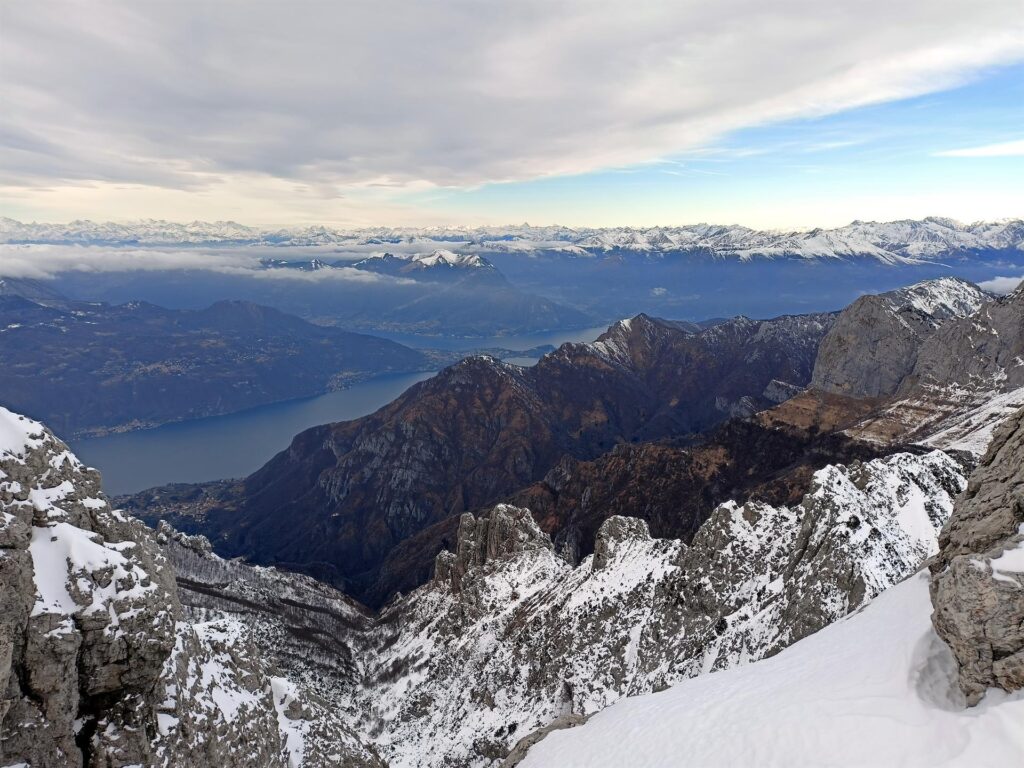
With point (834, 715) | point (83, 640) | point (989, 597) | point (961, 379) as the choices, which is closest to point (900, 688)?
point (834, 715)

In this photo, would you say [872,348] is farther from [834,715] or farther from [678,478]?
[834,715]

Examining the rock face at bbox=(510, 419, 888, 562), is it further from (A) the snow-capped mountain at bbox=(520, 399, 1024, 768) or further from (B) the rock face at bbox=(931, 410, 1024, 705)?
(B) the rock face at bbox=(931, 410, 1024, 705)

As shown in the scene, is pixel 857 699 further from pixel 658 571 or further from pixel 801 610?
pixel 658 571

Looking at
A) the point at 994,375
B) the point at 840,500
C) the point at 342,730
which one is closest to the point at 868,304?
the point at 994,375

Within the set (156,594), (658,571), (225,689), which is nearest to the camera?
(156,594)

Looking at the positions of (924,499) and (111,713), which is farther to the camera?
(924,499)

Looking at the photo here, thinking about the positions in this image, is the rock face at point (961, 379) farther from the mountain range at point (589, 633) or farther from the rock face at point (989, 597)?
the rock face at point (989, 597)

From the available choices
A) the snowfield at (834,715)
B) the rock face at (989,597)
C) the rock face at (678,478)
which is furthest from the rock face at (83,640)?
the rock face at (678,478)
